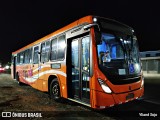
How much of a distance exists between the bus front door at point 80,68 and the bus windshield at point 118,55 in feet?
1.85

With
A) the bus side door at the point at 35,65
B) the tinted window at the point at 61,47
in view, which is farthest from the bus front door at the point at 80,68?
the bus side door at the point at 35,65

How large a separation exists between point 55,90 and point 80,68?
232 centimetres

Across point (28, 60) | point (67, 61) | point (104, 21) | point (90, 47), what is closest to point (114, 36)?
point (104, 21)

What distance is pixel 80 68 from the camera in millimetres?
6656

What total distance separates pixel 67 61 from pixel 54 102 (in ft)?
7.20

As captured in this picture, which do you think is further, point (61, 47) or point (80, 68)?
point (61, 47)

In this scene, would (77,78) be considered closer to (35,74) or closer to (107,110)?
Result: (107,110)

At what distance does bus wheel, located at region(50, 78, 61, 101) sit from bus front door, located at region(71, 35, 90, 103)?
4.18ft

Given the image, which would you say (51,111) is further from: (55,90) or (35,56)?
(35,56)

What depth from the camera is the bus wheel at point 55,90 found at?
26.9ft

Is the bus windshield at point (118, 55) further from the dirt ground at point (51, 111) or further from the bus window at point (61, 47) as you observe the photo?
the bus window at point (61, 47)

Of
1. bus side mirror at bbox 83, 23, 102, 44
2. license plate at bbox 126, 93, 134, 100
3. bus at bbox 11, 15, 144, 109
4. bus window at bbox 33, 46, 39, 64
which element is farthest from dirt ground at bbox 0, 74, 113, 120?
bus window at bbox 33, 46, 39, 64

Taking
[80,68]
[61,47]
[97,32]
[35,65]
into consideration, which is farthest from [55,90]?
[97,32]

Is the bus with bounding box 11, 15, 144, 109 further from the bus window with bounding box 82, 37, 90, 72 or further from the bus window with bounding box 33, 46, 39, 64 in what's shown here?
the bus window with bounding box 33, 46, 39, 64
